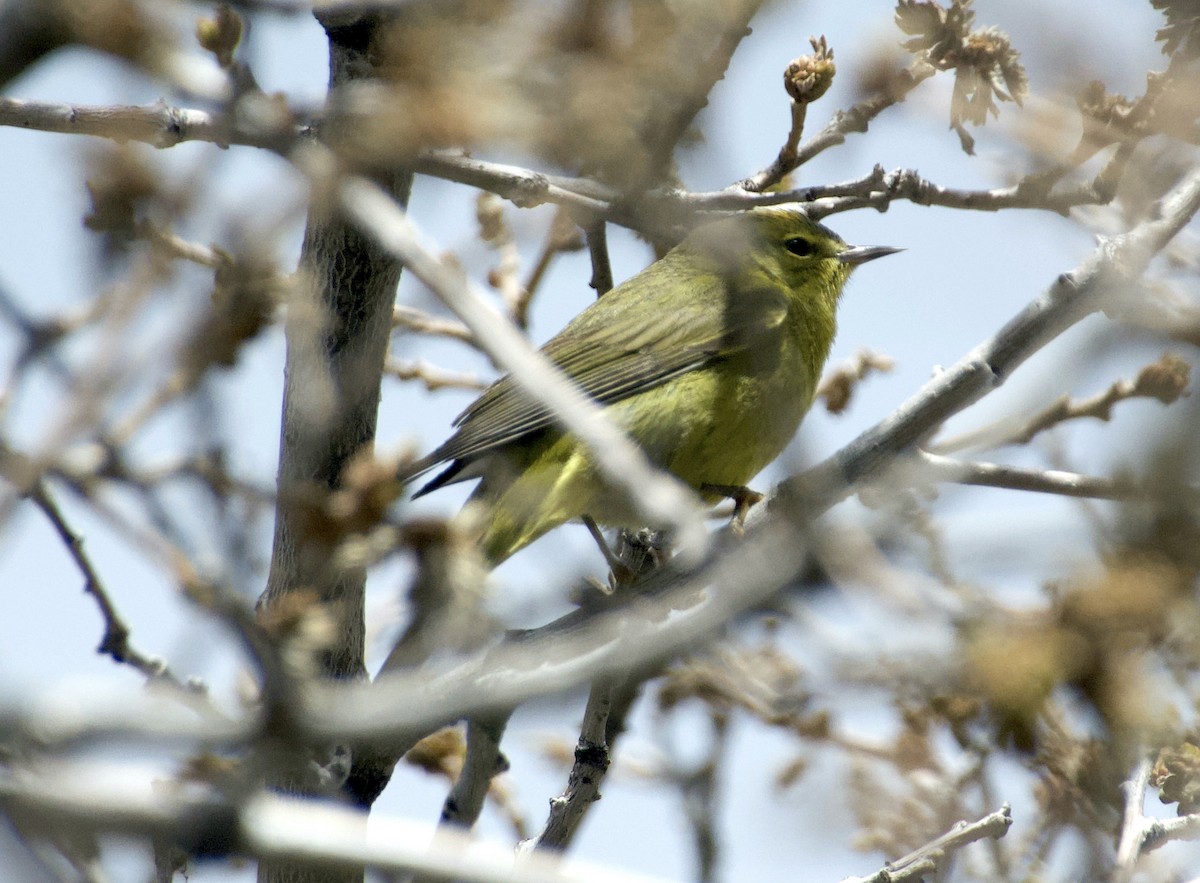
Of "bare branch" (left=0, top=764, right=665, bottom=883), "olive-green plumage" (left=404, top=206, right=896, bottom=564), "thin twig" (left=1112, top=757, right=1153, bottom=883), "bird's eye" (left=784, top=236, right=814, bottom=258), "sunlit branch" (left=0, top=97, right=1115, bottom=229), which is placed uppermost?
"bird's eye" (left=784, top=236, right=814, bottom=258)

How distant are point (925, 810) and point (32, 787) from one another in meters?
3.01

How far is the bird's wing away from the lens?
17.3 ft

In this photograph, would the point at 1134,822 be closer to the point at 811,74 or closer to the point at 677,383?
the point at 811,74

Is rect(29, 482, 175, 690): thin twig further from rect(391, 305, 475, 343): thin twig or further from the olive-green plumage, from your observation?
rect(391, 305, 475, 343): thin twig

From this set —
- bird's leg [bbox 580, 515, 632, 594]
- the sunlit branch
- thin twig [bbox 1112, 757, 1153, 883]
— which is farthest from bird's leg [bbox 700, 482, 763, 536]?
thin twig [bbox 1112, 757, 1153, 883]

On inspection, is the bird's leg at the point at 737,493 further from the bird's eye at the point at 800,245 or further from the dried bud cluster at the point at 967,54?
the dried bud cluster at the point at 967,54

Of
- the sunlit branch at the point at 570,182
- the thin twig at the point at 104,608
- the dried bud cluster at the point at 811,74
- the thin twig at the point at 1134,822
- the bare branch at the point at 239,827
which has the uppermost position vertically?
the dried bud cluster at the point at 811,74

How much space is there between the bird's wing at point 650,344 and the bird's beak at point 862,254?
537 millimetres

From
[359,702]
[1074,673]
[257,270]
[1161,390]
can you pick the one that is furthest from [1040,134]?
[359,702]

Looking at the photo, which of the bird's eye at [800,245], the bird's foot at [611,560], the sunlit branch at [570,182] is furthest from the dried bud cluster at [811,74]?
the bird's eye at [800,245]

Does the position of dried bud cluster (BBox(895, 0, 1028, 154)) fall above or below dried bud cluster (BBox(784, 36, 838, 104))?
below

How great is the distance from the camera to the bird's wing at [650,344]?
17.3 feet

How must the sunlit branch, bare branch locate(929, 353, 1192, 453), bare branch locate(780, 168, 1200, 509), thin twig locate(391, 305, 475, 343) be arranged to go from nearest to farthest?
the sunlit branch, bare branch locate(780, 168, 1200, 509), bare branch locate(929, 353, 1192, 453), thin twig locate(391, 305, 475, 343)

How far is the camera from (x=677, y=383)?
5266 mm
